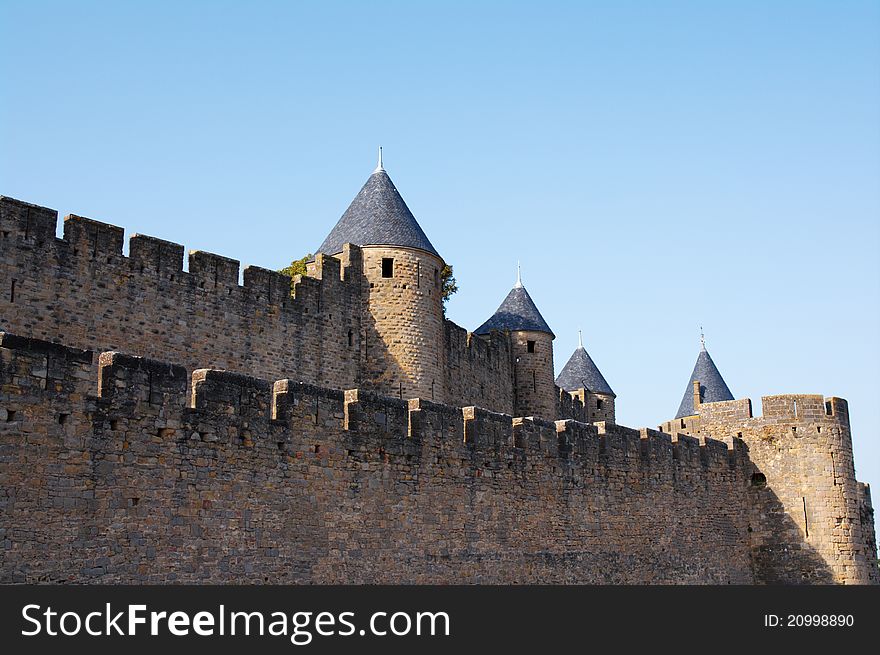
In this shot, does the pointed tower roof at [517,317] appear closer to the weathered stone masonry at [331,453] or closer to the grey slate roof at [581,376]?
the weathered stone masonry at [331,453]

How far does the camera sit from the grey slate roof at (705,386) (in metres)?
43.8

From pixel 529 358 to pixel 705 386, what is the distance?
14.1m

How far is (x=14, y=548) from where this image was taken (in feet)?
38.0

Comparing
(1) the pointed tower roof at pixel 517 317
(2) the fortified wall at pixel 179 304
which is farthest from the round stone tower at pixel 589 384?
(2) the fortified wall at pixel 179 304

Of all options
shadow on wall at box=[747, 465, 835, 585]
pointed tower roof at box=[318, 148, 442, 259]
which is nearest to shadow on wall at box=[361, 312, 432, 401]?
pointed tower roof at box=[318, 148, 442, 259]

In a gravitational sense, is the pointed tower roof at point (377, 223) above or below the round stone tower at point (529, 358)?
above

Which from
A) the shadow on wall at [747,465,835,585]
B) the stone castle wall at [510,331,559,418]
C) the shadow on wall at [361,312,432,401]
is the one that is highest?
the stone castle wall at [510,331,559,418]

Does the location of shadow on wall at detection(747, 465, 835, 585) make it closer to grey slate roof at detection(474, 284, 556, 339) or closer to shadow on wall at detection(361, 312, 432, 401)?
shadow on wall at detection(361, 312, 432, 401)

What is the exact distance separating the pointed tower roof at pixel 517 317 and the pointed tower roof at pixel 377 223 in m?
7.50

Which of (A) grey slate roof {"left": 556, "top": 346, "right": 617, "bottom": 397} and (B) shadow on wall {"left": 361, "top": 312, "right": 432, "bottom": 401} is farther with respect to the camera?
(A) grey slate roof {"left": 556, "top": 346, "right": 617, "bottom": 397}

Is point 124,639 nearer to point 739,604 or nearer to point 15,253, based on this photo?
point 739,604

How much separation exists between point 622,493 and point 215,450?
30.3 feet

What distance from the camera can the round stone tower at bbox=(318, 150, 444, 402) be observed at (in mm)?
24516

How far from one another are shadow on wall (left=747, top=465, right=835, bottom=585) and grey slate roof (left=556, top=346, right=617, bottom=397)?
16.7 m
